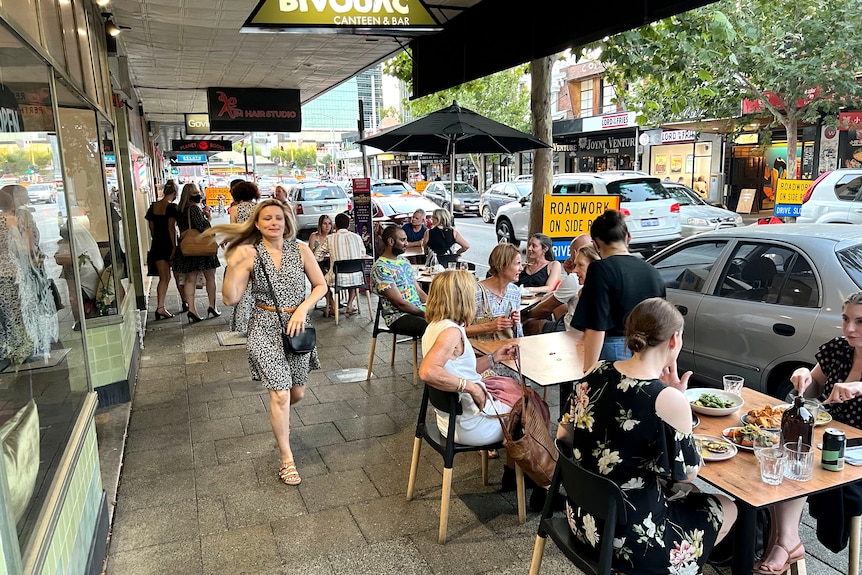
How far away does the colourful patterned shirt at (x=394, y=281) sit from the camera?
19.1 feet

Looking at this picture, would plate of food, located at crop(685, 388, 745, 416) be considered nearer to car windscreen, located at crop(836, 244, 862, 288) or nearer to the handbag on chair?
car windscreen, located at crop(836, 244, 862, 288)

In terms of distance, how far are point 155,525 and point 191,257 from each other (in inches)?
218

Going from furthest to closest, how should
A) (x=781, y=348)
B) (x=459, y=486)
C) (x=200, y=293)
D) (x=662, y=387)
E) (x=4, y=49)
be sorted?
(x=200, y=293)
(x=781, y=348)
(x=459, y=486)
(x=4, y=49)
(x=662, y=387)

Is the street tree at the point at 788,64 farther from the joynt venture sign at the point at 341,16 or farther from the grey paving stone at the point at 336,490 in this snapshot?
the grey paving stone at the point at 336,490

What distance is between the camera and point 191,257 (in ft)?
28.6

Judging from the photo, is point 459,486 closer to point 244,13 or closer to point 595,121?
point 244,13

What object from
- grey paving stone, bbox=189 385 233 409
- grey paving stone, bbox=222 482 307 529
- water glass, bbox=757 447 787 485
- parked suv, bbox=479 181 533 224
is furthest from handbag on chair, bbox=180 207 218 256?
parked suv, bbox=479 181 533 224

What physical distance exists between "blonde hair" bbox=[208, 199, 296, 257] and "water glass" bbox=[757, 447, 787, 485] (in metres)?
3.03

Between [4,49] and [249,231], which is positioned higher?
[4,49]

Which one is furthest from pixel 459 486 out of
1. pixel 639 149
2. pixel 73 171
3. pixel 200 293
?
pixel 639 149

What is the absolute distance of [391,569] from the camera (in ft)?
10.8

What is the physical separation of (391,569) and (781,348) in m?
3.24

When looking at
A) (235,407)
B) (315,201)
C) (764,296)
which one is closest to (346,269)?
(235,407)

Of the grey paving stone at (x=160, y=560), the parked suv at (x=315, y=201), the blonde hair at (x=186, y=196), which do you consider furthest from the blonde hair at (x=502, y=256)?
the parked suv at (x=315, y=201)
